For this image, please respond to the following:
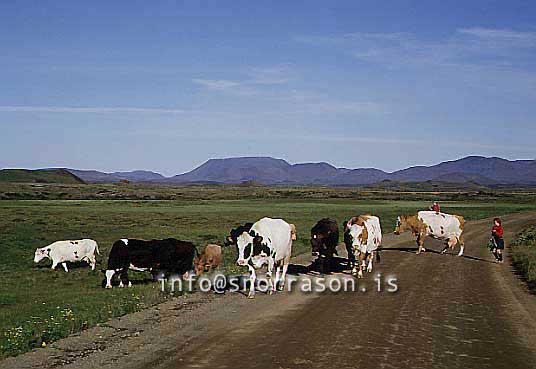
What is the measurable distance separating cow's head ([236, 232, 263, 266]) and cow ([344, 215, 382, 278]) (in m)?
4.53

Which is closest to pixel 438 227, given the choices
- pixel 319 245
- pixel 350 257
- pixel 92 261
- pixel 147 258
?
pixel 350 257

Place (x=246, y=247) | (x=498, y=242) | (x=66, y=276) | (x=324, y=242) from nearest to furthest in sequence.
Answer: (x=246, y=247) → (x=324, y=242) → (x=66, y=276) → (x=498, y=242)

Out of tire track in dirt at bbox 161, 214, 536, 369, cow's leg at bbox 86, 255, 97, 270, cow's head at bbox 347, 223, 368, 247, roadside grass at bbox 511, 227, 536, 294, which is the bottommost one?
cow's leg at bbox 86, 255, 97, 270

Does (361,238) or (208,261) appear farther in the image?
(208,261)

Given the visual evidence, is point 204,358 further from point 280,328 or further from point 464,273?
point 464,273

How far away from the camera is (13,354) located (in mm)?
10938

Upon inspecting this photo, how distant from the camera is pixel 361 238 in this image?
818 inches

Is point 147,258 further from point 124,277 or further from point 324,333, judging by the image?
point 324,333

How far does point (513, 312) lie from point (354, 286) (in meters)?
4.75

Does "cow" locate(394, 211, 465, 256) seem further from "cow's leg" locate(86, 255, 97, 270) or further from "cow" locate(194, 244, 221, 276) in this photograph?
"cow's leg" locate(86, 255, 97, 270)

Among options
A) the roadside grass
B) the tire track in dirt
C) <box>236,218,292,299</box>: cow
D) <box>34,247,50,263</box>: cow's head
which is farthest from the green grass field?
the roadside grass

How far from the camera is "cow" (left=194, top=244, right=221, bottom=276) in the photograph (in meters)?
23.3

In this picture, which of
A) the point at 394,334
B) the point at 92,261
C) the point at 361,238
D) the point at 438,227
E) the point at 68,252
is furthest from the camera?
the point at 438,227

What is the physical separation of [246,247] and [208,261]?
6.80 m
